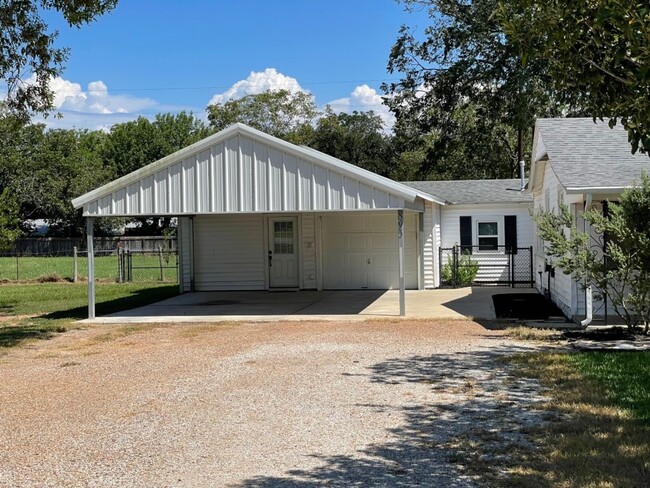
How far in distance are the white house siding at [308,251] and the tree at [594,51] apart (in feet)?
49.9

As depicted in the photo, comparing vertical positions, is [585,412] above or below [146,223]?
below

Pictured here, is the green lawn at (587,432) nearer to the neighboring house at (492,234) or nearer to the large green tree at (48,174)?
the neighboring house at (492,234)

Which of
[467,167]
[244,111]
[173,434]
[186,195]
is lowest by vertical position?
[173,434]

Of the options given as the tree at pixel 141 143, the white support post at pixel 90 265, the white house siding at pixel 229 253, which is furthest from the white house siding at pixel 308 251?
the tree at pixel 141 143

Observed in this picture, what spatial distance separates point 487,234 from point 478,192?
5.55 ft

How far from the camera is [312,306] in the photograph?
54.2 ft

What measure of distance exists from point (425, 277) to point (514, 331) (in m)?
8.54

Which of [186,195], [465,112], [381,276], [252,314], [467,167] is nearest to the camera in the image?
[186,195]

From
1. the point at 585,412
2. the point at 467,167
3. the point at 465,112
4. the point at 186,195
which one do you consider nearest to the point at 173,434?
the point at 585,412

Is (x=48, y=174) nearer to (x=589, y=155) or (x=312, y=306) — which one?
(x=312, y=306)

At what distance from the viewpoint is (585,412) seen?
21.3 ft

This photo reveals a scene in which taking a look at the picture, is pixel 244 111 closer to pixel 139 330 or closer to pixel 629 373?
pixel 139 330

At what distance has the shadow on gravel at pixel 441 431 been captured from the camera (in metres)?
4.98

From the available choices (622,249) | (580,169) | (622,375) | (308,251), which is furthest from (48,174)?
(622,375)
